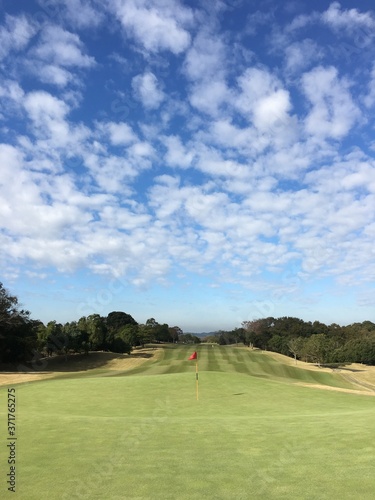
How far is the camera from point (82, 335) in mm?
66625

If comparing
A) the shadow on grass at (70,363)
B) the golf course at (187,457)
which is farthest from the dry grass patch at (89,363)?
the golf course at (187,457)

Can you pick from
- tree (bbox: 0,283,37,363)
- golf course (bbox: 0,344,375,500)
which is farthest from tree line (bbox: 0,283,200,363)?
golf course (bbox: 0,344,375,500)

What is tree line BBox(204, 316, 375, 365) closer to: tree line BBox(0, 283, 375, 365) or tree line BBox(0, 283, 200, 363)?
tree line BBox(0, 283, 375, 365)

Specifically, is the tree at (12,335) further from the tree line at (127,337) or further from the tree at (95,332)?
the tree at (95,332)

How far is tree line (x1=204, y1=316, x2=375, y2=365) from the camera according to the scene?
9069 cm

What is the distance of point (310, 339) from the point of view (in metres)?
92.4

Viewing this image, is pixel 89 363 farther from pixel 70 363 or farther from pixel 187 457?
pixel 187 457

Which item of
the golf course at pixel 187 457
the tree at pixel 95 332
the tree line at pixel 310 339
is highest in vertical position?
the tree at pixel 95 332

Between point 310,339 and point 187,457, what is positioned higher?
point 187,457

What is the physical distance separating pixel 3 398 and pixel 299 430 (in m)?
18.4

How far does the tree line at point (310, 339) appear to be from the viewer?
298 ft

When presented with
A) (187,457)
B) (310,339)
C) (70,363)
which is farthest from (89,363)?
(187,457)

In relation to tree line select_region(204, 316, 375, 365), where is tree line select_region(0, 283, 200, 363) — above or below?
above

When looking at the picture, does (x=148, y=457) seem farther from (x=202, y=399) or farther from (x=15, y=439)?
(x=202, y=399)
